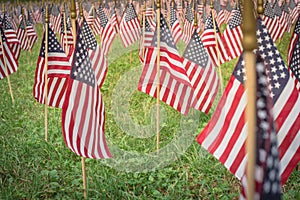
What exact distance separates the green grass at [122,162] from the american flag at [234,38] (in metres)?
1.30

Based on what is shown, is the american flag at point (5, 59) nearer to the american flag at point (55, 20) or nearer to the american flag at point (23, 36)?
the american flag at point (23, 36)

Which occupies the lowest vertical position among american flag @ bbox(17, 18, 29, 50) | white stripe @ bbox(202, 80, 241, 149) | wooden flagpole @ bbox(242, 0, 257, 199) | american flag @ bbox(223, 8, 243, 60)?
Answer: american flag @ bbox(17, 18, 29, 50)

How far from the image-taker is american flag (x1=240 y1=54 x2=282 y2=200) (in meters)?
2.23

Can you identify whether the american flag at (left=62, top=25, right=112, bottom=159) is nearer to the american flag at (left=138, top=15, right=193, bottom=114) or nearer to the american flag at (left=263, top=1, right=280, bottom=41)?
the american flag at (left=138, top=15, right=193, bottom=114)

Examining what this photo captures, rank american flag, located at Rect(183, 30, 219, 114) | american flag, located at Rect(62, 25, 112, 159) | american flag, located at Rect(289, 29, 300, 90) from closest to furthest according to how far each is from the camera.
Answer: american flag, located at Rect(62, 25, 112, 159) → american flag, located at Rect(289, 29, 300, 90) → american flag, located at Rect(183, 30, 219, 114)

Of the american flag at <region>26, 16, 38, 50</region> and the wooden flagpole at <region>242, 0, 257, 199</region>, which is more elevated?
the wooden flagpole at <region>242, 0, 257, 199</region>

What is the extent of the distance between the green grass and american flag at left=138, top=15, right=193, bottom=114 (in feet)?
2.13

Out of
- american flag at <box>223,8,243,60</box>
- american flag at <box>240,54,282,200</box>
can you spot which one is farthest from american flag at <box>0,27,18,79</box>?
american flag at <box>240,54,282,200</box>

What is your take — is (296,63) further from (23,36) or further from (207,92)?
(23,36)

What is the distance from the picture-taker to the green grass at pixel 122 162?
4969 mm

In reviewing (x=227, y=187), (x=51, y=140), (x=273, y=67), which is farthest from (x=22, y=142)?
(x=273, y=67)

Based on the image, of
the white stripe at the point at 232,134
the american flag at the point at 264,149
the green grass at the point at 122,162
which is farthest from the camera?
the green grass at the point at 122,162

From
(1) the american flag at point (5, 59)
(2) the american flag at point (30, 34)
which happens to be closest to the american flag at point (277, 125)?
(1) the american flag at point (5, 59)

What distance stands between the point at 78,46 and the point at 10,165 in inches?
82.4
